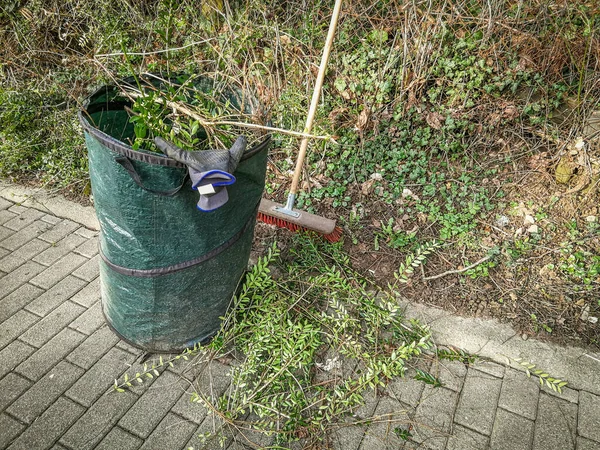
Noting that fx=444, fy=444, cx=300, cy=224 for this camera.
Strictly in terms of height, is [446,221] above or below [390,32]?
below

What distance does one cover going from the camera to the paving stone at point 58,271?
3023mm

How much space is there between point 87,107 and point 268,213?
1389mm

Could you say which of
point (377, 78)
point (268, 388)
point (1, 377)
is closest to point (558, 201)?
point (377, 78)

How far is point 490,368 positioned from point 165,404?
74.7 inches

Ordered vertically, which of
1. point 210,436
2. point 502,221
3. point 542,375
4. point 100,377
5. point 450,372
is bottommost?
point 100,377

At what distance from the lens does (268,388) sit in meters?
2.39

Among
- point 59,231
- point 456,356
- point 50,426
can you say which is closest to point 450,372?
point 456,356

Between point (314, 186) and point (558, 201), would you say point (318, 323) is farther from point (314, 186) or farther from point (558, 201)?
point (558, 201)

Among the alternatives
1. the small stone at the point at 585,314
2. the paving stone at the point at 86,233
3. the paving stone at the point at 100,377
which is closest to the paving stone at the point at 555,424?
the small stone at the point at 585,314

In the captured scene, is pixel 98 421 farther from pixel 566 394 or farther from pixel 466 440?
pixel 566 394

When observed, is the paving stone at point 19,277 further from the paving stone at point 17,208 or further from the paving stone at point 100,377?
the paving stone at point 100,377

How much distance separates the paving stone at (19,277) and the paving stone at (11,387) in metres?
0.71

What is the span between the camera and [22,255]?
3.23 meters

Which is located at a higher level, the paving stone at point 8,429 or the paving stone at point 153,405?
the paving stone at point 153,405
